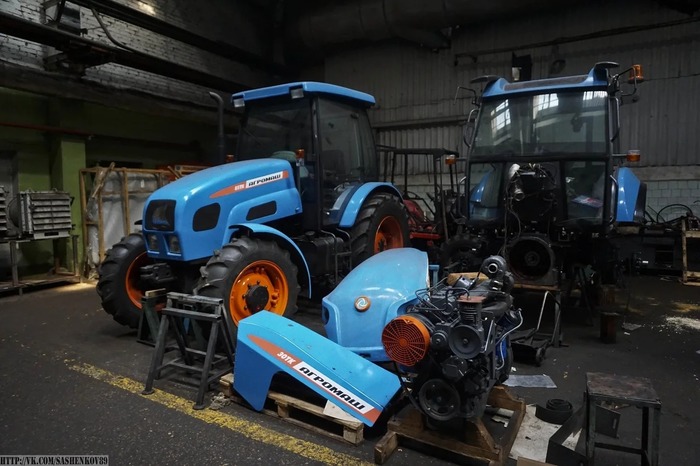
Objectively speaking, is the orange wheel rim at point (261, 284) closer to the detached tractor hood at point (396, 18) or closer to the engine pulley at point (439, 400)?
the engine pulley at point (439, 400)

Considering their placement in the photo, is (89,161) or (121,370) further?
(89,161)

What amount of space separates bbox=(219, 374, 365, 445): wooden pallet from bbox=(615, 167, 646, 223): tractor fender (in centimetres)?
357

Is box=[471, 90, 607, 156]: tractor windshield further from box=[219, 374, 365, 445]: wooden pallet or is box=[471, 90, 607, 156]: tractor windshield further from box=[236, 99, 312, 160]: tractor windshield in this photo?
box=[219, 374, 365, 445]: wooden pallet

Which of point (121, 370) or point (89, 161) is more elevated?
point (89, 161)

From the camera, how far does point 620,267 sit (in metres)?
5.37

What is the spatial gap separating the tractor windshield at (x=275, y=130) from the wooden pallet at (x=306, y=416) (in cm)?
252

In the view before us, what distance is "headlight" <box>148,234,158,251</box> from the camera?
385cm

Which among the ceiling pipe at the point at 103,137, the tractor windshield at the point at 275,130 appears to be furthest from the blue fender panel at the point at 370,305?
the ceiling pipe at the point at 103,137

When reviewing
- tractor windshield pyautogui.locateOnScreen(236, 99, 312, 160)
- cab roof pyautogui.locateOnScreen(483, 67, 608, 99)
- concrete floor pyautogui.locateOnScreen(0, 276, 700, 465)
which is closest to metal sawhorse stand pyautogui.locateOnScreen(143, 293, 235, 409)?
concrete floor pyautogui.locateOnScreen(0, 276, 700, 465)

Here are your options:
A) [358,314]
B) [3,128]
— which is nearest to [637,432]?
[358,314]

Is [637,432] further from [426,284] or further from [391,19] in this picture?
[391,19]

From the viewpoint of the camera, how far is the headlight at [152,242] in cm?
385

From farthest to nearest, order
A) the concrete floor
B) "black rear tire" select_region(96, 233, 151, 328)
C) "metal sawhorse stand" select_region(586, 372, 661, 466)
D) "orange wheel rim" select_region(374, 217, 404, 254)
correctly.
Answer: "orange wheel rim" select_region(374, 217, 404, 254), "black rear tire" select_region(96, 233, 151, 328), the concrete floor, "metal sawhorse stand" select_region(586, 372, 661, 466)

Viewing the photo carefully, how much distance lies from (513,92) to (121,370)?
4557mm
